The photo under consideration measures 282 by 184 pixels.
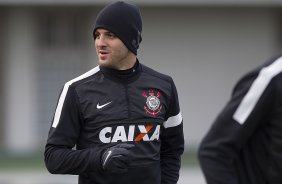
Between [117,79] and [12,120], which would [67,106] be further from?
[12,120]

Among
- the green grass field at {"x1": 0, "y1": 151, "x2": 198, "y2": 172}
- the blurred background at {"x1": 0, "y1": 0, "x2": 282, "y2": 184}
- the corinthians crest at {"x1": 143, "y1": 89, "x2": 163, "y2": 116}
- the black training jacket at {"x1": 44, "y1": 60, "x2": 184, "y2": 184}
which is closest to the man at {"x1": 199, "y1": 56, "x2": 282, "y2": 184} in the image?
the black training jacket at {"x1": 44, "y1": 60, "x2": 184, "y2": 184}

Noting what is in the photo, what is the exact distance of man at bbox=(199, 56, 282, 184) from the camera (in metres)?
3.78

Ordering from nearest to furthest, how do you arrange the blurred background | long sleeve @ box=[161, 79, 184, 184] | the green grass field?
long sleeve @ box=[161, 79, 184, 184], the green grass field, the blurred background

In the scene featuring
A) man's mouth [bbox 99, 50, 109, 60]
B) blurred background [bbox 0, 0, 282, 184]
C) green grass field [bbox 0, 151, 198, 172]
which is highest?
man's mouth [bbox 99, 50, 109, 60]

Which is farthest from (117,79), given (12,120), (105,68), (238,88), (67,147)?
(12,120)

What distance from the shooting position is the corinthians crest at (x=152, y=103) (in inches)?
201

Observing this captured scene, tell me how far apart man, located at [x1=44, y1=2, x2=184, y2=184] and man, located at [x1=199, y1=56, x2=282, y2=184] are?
1012 mm

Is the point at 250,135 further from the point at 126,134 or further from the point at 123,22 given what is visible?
the point at 123,22

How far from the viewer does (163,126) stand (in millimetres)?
5258

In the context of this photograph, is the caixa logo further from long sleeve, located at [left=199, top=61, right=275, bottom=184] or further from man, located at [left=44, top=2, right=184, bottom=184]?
long sleeve, located at [left=199, top=61, right=275, bottom=184]

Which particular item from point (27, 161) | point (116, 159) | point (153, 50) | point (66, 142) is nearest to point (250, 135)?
point (116, 159)

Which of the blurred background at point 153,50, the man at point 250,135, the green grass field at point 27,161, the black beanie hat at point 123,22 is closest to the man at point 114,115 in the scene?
the black beanie hat at point 123,22

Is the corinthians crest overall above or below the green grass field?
above

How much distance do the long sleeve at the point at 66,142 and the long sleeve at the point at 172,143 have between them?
53cm
